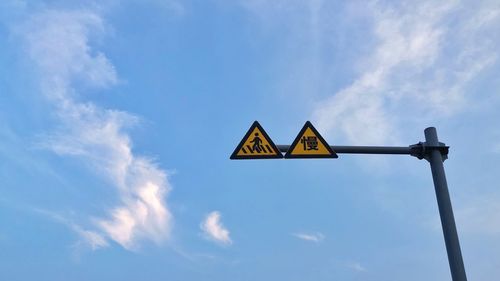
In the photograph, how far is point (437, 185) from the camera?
8.18m

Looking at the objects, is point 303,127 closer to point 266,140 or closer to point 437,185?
point 266,140

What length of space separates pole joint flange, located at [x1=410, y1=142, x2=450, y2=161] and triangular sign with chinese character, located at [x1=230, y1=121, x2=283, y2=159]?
214 cm

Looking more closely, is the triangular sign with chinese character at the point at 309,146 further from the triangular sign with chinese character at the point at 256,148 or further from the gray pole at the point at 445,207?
the gray pole at the point at 445,207

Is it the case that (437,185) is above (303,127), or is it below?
below

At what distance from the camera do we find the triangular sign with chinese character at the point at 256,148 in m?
7.99

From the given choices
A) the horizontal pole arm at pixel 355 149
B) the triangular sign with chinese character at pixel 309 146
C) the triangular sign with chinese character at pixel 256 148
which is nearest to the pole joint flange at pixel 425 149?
the horizontal pole arm at pixel 355 149

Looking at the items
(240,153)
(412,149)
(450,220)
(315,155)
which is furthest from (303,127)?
(450,220)

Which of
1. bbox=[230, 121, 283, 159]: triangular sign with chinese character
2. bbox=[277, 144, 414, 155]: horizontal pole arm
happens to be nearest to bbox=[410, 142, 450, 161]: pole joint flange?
bbox=[277, 144, 414, 155]: horizontal pole arm

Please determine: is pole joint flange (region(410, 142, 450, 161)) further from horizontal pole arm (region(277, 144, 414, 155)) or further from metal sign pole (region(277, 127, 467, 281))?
horizontal pole arm (region(277, 144, 414, 155))

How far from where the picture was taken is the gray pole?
7531 millimetres

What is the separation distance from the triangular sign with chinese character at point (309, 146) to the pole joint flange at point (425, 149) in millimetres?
1305

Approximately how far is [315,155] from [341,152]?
0.43 m

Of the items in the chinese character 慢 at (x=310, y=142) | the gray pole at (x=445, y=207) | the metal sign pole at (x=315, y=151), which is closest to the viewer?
the gray pole at (x=445, y=207)

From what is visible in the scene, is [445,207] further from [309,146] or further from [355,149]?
[309,146]
